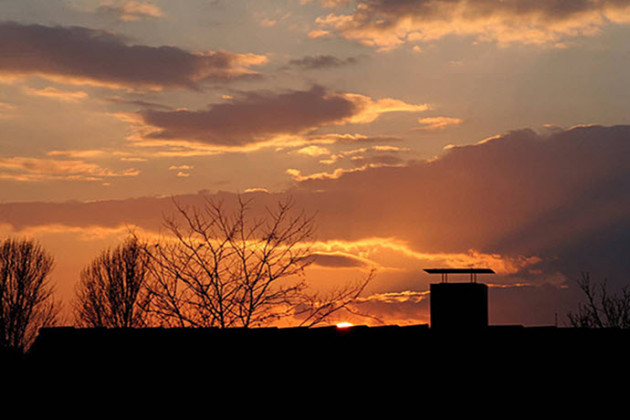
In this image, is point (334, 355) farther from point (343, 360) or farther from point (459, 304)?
point (459, 304)

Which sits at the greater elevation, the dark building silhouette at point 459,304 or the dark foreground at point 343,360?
the dark building silhouette at point 459,304

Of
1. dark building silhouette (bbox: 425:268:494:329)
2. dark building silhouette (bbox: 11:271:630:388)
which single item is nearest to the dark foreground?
dark building silhouette (bbox: 11:271:630:388)

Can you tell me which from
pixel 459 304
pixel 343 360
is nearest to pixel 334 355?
pixel 343 360

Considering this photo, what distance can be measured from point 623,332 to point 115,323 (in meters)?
43.6

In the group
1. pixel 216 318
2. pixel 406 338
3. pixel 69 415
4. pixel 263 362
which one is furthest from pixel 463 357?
pixel 216 318

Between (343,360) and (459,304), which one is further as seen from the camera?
(459,304)

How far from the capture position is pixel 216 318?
3081 centimetres

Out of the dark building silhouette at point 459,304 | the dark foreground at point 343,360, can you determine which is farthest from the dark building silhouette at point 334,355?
the dark building silhouette at point 459,304

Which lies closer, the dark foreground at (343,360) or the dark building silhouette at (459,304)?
the dark foreground at (343,360)

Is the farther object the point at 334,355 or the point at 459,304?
the point at 459,304

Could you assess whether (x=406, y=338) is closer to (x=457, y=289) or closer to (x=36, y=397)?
(x=36, y=397)

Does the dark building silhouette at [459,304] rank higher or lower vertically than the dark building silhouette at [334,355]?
higher

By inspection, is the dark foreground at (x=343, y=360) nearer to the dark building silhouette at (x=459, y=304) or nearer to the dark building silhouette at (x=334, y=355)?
the dark building silhouette at (x=334, y=355)

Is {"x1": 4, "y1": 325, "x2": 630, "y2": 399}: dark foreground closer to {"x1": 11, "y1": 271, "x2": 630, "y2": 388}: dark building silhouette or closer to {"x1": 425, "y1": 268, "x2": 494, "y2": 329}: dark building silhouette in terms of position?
{"x1": 11, "y1": 271, "x2": 630, "y2": 388}: dark building silhouette
